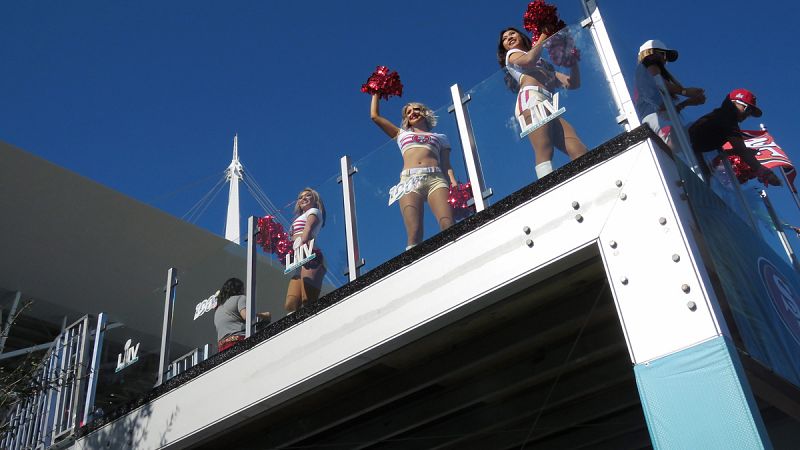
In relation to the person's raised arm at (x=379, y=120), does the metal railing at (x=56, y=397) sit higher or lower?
lower

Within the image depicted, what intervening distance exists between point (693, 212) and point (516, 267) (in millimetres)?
911

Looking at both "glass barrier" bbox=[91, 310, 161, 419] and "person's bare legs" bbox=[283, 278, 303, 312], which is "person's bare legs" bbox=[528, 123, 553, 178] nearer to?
"person's bare legs" bbox=[283, 278, 303, 312]

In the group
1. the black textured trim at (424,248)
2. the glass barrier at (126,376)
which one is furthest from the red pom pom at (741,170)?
the glass barrier at (126,376)

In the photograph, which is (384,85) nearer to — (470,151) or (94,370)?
(470,151)

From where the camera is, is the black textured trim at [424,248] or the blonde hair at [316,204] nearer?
the black textured trim at [424,248]

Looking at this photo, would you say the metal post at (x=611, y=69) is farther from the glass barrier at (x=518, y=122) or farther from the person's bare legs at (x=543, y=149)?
the person's bare legs at (x=543, y=149)

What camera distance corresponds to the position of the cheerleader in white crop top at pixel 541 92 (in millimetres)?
4148

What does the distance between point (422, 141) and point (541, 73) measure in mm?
966

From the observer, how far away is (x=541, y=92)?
4.30 metres

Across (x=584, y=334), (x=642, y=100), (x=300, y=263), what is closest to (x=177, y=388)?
(x=300, y=263)

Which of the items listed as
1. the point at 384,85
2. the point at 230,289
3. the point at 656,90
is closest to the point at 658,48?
the point at 656,90

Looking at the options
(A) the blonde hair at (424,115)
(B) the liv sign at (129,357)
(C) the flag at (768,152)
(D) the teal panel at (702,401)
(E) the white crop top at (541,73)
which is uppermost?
(C) the flag at (768,152)

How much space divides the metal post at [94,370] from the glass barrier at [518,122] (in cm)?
437

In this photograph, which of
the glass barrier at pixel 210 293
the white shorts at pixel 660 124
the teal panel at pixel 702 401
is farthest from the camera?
the glass barrier at pixel 210 293
